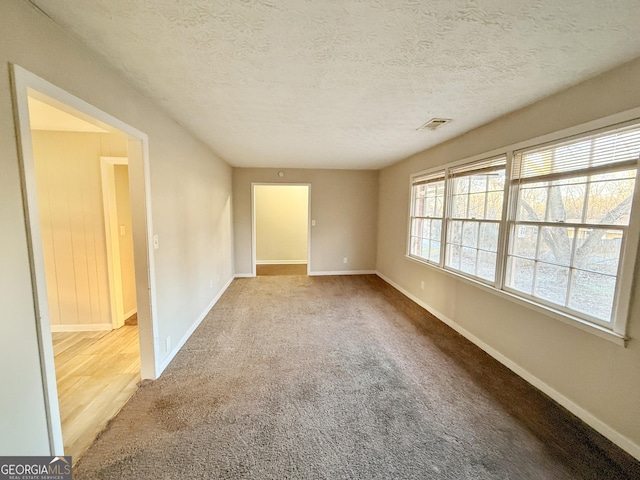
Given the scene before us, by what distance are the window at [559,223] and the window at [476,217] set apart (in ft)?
0.04

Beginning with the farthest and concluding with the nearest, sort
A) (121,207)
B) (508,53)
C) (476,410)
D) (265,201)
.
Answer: (265,201) → (121,207) → (476,410) → (508,53)

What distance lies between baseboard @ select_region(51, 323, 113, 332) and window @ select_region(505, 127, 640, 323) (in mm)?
4513

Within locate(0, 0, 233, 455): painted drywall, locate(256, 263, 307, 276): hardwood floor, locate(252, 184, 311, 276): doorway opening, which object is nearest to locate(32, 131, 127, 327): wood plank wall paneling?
locate(0, 0, 233, 455): painted drywall

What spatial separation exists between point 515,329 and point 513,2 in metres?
2.43

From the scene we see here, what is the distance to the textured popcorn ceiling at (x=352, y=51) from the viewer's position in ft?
3.76

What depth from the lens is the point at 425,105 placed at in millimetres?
2189

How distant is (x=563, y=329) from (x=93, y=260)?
4.61 metres

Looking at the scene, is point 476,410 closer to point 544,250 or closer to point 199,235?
point 544,250

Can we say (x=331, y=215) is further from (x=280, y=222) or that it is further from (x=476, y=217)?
(x=476, y=217)

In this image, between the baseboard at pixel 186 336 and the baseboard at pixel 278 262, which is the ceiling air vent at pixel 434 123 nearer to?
the baseboard at pixel 186 336

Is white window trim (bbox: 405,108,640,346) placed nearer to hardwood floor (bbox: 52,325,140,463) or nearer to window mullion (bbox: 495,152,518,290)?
window mullion (bbox: 495,152,518,290)

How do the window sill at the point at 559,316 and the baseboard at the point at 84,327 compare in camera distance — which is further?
the baseboard at the point at 84,327

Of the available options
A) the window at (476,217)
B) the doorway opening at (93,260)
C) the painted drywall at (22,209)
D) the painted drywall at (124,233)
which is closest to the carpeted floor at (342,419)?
the doorway opening at (93,260)

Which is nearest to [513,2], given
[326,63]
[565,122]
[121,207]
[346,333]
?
[326,63]
